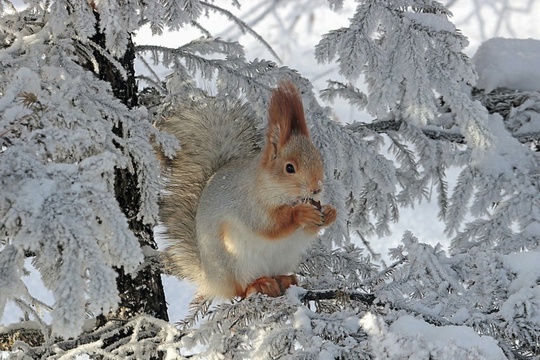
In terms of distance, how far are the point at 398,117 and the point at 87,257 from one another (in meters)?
1.64

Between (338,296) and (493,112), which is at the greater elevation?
(493,112)

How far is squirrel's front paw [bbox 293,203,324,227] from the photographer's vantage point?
68.7 inches

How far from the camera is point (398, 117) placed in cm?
257

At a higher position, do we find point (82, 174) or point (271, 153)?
point (271, 153)

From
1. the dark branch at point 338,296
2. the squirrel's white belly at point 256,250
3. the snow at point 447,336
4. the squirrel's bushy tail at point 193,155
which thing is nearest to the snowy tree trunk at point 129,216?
the squirrel's bushy tail at point 193,155

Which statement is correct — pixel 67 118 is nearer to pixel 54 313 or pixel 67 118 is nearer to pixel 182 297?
pixel 54 313

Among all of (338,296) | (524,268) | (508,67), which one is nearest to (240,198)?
(338,296)

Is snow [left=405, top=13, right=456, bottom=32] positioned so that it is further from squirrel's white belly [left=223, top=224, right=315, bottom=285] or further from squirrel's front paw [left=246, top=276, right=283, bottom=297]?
squirrel's front paw [left=246, top=276, right=283, bottom=297]

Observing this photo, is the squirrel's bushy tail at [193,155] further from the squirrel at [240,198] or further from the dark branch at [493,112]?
the dark branch at [493,112]

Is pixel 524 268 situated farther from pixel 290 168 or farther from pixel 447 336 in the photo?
pixel 290 168

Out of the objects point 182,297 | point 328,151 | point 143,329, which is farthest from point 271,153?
point 182,297

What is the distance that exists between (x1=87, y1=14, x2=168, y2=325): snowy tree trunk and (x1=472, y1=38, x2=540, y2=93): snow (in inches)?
54.1

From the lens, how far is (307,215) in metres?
1.75

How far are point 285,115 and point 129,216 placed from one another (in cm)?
57
